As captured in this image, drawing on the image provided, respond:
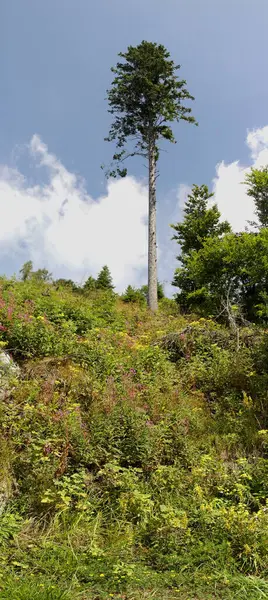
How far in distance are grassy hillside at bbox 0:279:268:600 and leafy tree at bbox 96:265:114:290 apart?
10.2 m

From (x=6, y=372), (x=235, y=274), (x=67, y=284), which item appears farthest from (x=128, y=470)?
(x=67, y=284)

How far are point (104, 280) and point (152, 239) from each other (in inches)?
121

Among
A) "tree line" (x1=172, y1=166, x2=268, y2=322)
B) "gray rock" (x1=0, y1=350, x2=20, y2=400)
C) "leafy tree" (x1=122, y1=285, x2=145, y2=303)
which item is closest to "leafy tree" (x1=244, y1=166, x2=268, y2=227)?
"tree line" (x1=172, y1=166, x2=268, y2=322)

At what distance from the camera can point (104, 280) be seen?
18312 mm

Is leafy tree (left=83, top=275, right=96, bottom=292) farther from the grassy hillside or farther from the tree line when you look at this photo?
the grassy hillside

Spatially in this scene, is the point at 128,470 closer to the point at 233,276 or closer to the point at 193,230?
the point at 233,276

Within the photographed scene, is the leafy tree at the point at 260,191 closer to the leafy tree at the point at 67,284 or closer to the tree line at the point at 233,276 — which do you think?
the tree line at the point at 233,276

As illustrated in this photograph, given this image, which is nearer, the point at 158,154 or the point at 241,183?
the point at 241,183

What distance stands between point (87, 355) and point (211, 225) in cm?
1202

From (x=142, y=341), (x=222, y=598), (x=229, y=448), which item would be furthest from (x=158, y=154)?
(x=222, y=598)

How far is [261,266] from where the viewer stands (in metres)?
10.4

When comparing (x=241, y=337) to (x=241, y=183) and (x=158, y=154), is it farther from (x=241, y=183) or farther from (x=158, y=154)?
(x=158, y=154)

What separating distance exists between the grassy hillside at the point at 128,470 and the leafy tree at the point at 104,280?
33.6ft

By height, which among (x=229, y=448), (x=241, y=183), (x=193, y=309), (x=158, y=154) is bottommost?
(x=229, y=448)
